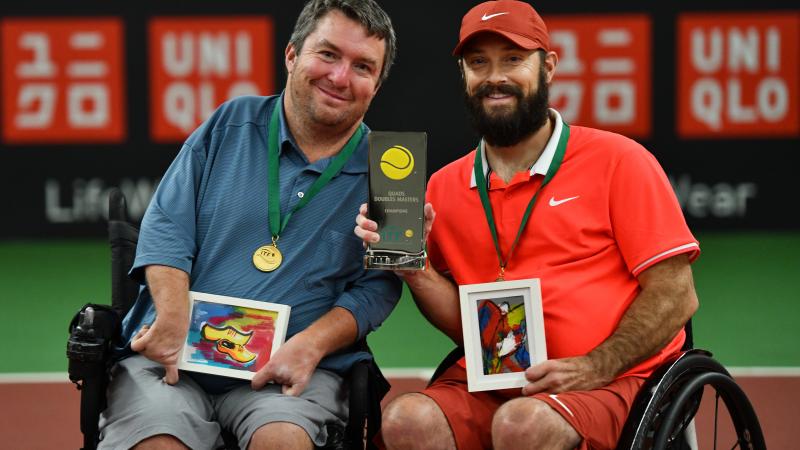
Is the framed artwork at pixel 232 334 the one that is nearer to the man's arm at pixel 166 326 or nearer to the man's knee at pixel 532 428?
the man's arm at pixel 166 326

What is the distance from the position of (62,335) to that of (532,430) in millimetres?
4775

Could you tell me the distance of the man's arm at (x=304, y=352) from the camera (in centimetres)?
319

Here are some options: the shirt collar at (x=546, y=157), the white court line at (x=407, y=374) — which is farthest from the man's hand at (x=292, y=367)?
the white court line at (x=407, y=374)

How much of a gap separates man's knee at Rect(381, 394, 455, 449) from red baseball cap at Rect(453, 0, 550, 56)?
3.39ft

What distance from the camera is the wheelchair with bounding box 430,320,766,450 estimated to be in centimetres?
292

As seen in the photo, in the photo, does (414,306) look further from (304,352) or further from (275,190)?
(304,352)

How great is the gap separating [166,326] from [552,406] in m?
1.05

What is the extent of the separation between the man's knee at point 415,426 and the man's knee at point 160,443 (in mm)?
541

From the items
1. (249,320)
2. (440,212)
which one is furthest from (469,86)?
(249,320)

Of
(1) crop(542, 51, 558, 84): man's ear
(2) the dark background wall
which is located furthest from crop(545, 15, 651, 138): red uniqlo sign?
(1) crop(542, 51, 558, 84): man's ear

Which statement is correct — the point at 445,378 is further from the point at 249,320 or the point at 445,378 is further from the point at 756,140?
the point at 756,140

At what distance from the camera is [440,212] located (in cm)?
349

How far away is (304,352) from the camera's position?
127 inches

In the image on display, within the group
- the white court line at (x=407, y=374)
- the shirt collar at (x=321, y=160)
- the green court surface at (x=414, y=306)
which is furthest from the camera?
the green court surface at (x=414, y=306)
